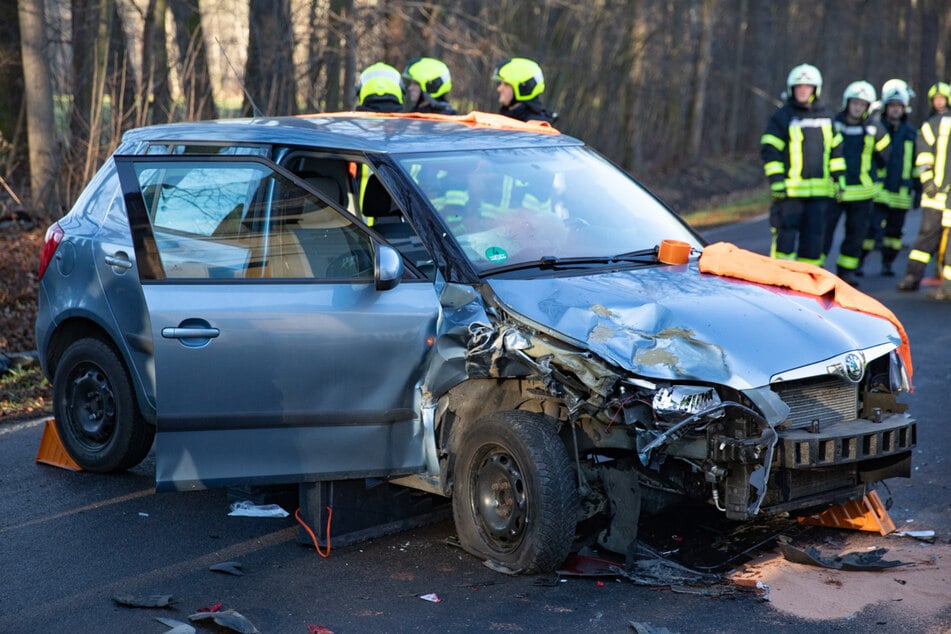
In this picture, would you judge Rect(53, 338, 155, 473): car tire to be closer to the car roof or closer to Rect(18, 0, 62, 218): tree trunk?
the car roof

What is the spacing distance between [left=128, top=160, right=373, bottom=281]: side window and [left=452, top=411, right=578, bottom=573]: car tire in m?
0.88

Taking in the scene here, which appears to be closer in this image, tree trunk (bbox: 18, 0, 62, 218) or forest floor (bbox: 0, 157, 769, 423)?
forest floor (bbox: 0, 157, 769, 423)

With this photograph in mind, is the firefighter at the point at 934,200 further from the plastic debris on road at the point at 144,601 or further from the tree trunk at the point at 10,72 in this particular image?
the tree trunk at the point at 10,72

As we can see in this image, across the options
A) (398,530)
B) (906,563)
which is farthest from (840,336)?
(398,530)

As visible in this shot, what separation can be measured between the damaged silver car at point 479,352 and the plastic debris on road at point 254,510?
63cm

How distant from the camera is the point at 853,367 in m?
4.74

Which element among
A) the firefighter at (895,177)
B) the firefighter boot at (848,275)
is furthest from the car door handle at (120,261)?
the firefighter at (895,177)

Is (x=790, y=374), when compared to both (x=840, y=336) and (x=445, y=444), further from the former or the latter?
(x=445, y=444)

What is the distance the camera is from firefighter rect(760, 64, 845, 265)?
1180 centimetres

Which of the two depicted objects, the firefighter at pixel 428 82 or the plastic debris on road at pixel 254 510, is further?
the firefighter at pixel 428 82

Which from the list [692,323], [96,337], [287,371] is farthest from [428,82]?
[692,323]

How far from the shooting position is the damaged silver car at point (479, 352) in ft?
14.7

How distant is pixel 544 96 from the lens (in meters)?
23.0

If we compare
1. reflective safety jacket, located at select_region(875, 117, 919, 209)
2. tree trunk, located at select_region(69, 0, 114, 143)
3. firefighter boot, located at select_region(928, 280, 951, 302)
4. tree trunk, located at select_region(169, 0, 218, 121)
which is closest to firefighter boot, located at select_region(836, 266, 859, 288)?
firefighter boot, located at select_region(928, 280, 951, 302)
